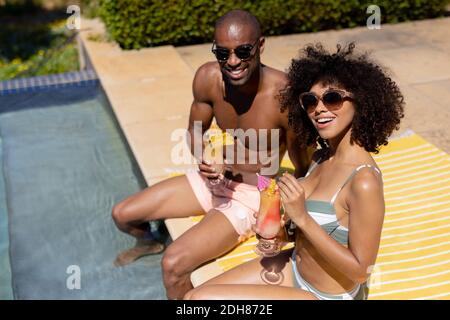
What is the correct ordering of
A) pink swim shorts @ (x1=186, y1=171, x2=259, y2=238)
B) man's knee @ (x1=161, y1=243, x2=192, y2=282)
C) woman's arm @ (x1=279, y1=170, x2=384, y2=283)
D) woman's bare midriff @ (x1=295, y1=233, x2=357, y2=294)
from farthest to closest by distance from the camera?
pink swim shorts @ (x1=186, y1=171, x2=259, y2=238)
man's knee @ (x1=161, y1=243, x2=192, y2=282)
woman's bare midriff @ (x1=295, y1=233, x2=357, y2=294)
woman's arm @ (x1=279, y1=170, x2=384, y2=283)

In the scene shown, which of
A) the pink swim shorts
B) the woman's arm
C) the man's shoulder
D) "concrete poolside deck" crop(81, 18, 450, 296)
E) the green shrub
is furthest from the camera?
the green shrub

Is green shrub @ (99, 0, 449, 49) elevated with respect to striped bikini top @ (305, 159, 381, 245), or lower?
lower

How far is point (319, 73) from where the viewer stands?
3.00 metres

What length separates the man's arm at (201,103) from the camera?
4.24 metres

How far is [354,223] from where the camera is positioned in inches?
107

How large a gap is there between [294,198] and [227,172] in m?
1.68

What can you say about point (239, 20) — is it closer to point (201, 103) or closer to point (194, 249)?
point (201, 103)

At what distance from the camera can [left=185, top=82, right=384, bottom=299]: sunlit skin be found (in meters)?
2.72

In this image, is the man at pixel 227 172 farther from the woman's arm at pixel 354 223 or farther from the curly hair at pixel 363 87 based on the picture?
the woman's arm at pixel 354 223

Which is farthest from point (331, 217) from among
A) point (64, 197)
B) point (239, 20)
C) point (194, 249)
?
point (64, 197)

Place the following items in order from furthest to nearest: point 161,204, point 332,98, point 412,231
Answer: point 161,204 → point 412,231 → point 332,98

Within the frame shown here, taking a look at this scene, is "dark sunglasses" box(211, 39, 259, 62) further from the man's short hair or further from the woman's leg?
the woman's leg

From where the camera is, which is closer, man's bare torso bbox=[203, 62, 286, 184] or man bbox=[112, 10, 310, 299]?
man bbox=[112, 10, 310, 299]

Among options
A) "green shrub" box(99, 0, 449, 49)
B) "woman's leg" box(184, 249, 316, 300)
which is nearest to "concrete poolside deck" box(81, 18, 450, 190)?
"green shrub" box(99, 0, 449, 49)
